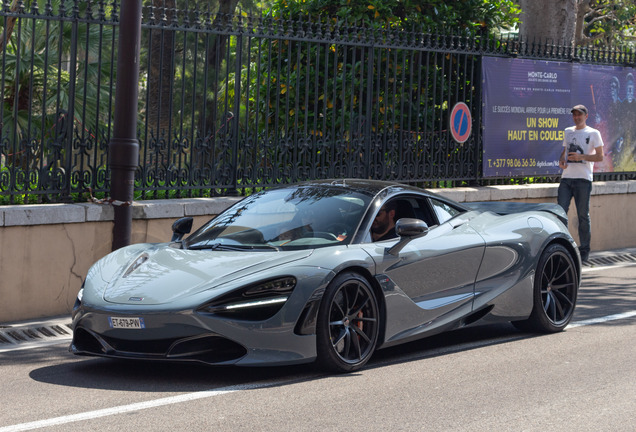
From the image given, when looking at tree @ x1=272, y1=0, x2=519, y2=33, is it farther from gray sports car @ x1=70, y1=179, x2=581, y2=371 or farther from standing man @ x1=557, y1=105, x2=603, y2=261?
gray sports car @ x1=70, y1=179, x2=581, y2=371

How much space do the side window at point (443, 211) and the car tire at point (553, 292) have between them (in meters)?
0.87

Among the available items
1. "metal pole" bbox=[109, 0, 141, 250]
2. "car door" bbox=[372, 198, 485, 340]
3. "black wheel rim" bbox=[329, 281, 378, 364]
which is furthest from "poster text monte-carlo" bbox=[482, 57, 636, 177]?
"black wheel rim" bbox=[329, 281, 378, 364]

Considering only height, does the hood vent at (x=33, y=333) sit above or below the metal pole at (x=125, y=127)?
below

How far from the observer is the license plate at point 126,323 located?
244 inches

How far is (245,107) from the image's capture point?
454 inches

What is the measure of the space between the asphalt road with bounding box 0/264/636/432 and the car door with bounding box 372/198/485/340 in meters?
0.30

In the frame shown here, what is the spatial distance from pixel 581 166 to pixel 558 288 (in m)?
5.53

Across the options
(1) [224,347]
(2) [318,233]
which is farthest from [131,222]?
(1) [224,347]

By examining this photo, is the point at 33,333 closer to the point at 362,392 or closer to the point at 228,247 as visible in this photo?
the point at 228,247

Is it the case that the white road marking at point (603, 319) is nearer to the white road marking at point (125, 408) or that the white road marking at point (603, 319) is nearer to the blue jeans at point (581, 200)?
the white road marking at point (125, 408)

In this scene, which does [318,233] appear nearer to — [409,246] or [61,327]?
[409,246]

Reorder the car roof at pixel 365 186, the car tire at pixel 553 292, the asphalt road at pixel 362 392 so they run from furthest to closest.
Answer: the car tire at pixel 553 292 < the car roof at pixel 365 186 < the asphalt road at pixel 362 392

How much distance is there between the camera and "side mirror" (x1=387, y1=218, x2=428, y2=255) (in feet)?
23.1

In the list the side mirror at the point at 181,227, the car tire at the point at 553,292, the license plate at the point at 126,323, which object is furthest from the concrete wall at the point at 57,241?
the car tire at the point at 553,292
